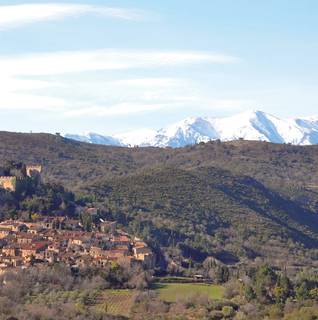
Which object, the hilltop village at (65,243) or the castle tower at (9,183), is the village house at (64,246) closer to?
the hilltop village at (65,243)

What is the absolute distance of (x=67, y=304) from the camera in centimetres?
4738

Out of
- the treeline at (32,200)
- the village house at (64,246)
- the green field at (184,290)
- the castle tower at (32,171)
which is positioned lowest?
the green field at (184,290)

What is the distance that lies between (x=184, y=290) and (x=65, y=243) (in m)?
14.1

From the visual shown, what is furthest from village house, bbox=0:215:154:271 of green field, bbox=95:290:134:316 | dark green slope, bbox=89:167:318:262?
dark green slope, bbox=89:167:318:262

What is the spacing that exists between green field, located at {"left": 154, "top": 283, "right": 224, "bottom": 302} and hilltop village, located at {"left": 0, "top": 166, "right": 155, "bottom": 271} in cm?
417

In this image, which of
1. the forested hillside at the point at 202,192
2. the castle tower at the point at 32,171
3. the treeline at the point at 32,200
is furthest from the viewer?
the forested hillside at the point at 202,192

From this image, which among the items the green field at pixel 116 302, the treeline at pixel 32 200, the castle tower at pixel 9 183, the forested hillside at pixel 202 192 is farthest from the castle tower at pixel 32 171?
the green field at pixel 116 302

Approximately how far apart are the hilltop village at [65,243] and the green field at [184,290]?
417 cm

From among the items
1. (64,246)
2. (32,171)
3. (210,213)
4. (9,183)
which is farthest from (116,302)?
(210,213)

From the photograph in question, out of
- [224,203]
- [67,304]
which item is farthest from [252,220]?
[67,304]

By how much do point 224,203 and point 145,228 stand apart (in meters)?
27.5

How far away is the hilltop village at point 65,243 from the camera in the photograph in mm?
59000

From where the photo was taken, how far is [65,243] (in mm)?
64750

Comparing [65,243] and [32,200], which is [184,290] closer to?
[65,243]
